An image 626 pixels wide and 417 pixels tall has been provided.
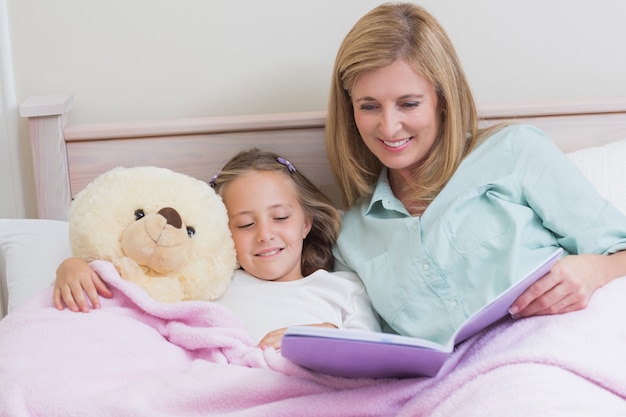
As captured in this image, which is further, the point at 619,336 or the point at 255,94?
the point at 255,94

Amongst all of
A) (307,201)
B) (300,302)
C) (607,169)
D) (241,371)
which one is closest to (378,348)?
(241,371)

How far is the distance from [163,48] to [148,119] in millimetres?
156

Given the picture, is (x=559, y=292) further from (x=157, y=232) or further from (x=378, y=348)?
(x=157, y=232)

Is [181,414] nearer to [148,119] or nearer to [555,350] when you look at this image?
[555,350]

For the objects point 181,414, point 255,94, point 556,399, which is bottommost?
point 181,414

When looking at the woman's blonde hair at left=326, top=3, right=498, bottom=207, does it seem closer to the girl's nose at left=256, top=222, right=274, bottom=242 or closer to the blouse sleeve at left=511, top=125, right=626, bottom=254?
the blouse sleeve at left=511, top=125, right=626, bottom=254

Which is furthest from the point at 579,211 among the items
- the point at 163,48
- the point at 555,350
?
the point at 163,48

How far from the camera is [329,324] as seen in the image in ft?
4.43

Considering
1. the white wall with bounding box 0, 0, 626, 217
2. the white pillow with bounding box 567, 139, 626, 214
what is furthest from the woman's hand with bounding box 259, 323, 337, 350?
the white pillow with bounding box 567, 139, 626, 214

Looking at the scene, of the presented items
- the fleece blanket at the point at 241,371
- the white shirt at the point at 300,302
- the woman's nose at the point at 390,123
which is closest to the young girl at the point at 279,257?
the white shirt at the point at 300,302

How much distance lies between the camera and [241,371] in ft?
3.78

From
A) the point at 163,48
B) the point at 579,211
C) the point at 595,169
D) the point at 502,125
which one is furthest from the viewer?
the point at 163,48

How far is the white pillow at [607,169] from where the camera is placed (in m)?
1.55

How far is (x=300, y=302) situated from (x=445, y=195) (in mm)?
318
